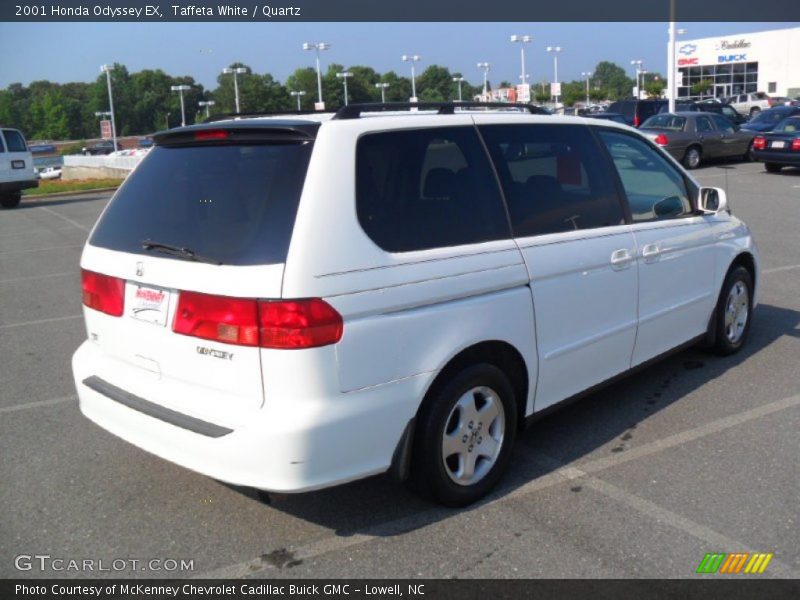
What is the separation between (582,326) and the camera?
435 centimetres

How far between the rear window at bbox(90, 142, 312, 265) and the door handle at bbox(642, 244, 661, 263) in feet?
7.69

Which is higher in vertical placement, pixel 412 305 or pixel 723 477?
pixel 412 305

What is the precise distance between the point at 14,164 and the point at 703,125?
1964 cm

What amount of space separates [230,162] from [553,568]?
221cm

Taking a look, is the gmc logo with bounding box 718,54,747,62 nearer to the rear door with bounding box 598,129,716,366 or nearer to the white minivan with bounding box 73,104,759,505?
the rear door with bounding box 598,129,716,366

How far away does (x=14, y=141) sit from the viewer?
890 inches

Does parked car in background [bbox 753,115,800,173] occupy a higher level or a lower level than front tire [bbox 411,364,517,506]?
higher

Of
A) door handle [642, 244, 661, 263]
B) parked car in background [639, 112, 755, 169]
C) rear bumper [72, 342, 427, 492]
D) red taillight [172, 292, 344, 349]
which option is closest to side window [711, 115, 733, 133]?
parked car in background [639, 112, 755, 169]

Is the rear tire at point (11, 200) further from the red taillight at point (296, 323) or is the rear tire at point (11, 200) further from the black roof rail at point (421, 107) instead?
the red taillight at point (296, 323)

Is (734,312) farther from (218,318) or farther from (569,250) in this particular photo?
(218,318)

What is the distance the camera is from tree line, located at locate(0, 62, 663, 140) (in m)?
48.5

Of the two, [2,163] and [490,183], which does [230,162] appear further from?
[2,163]
